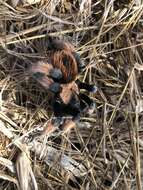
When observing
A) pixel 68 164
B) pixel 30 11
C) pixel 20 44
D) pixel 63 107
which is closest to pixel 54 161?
pixel 68 164

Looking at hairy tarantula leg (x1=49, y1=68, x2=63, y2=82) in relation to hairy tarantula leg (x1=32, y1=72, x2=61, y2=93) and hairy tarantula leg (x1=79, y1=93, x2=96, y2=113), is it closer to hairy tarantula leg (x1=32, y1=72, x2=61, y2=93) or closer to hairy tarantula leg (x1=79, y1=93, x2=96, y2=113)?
hairy tarantula leg (x1=32, y1=72, x2=61, y2=93)

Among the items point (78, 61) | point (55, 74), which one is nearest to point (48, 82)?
point (55, 74)

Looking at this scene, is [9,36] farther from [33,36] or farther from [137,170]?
[137,170]

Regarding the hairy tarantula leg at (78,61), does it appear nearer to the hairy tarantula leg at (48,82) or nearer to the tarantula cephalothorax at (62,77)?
the tarantula cephalothorax at (62,77)

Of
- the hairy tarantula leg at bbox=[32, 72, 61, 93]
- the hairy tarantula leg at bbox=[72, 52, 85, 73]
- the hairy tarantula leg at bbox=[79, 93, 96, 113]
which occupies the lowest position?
the hairy tarantula leg at bbox=[79, 93, 96, 113]

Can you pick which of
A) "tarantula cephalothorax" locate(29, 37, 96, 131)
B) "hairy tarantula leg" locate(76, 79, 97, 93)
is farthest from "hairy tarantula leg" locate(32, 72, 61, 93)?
"hairy tarantula leg" locate(76, 79, 97, 93)

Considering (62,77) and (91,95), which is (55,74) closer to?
(62,77)
